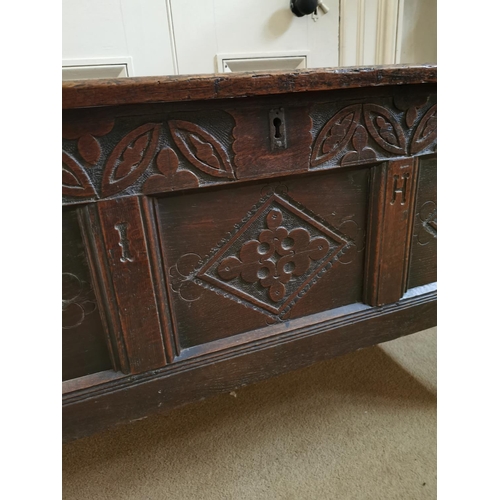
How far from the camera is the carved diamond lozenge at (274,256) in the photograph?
68cm

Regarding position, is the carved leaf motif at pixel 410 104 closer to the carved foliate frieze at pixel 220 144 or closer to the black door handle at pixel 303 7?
the carved foliate frieze at pixel 220 144

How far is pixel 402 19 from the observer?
4.25 feet

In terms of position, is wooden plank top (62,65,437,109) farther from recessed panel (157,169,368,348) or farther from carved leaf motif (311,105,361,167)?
recessed panel (157,169,368,348)

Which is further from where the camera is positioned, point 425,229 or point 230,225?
point 425,229

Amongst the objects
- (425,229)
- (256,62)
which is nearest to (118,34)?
(256,62)

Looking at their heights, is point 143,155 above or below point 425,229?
above

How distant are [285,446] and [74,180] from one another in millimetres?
739

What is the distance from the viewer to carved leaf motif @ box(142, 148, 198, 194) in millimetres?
583

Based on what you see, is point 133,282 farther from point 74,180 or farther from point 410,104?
point 410,104

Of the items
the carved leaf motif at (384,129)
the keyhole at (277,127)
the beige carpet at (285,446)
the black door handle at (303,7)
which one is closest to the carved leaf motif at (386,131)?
the carved leaf motif at (384,129)

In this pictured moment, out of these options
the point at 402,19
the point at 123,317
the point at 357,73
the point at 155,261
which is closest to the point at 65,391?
the point at 123,317

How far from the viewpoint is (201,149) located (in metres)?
0.60

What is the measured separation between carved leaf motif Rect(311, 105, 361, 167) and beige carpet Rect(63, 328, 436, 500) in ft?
2.13

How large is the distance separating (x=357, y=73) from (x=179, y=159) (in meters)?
0.31
